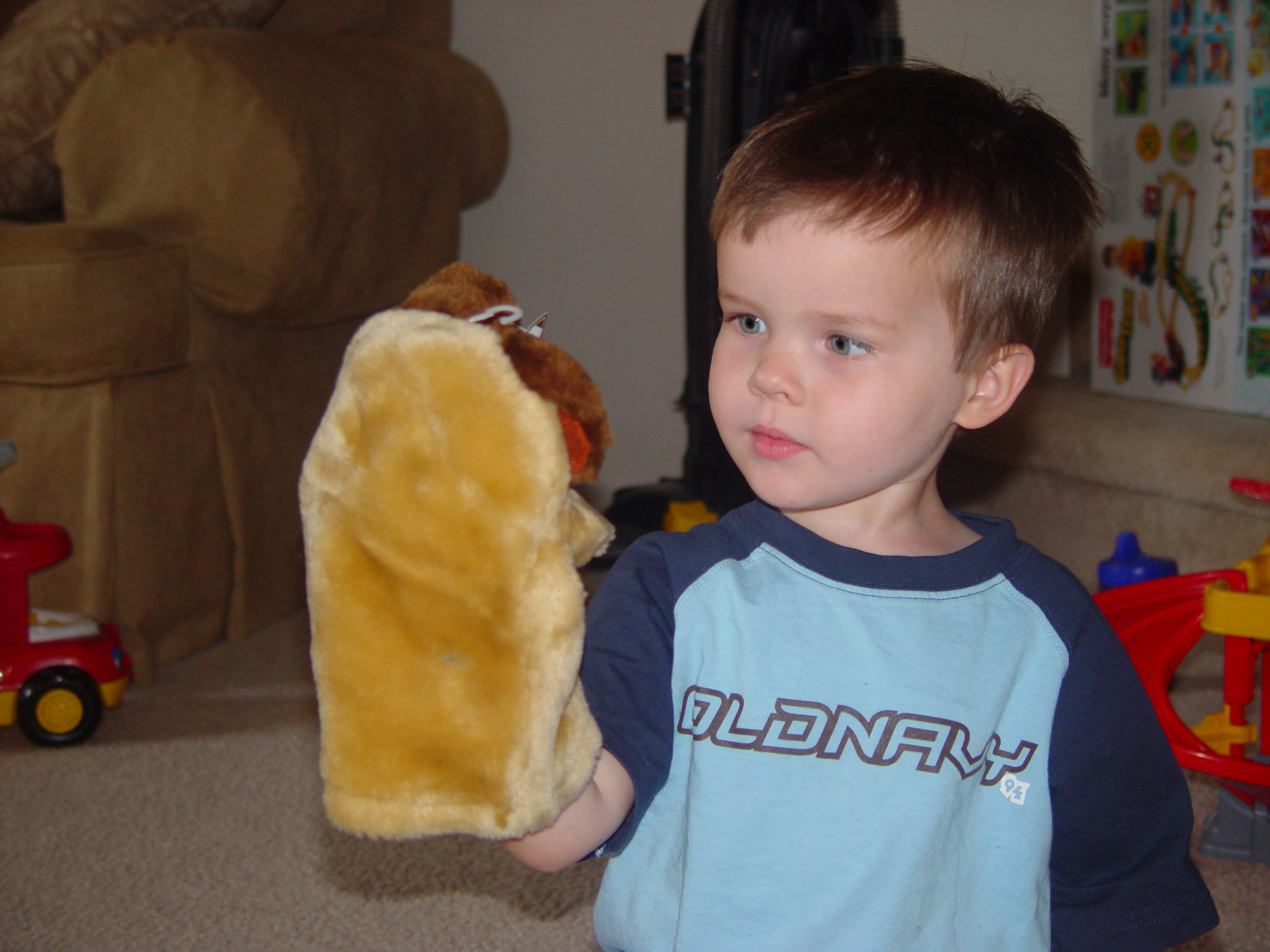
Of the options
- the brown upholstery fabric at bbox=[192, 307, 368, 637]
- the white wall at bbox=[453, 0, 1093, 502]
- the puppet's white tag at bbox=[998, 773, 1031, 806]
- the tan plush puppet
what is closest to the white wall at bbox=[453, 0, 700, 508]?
the white wall at bbox=[453, 0, 1093, 502]

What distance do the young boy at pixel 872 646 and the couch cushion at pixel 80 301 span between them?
33.8 inches

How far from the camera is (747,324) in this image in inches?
25.2

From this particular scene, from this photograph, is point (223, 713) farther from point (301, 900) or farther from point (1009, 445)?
point (1009, 445)

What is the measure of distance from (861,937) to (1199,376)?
1220mm

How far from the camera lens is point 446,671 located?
1.48 ft

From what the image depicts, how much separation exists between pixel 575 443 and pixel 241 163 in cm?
99

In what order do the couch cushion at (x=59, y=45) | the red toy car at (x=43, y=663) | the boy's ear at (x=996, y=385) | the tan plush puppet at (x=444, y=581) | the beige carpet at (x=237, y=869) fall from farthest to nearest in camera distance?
the couch cushion at (x=59, y=45)
the red toy car at (x=43, y=663)
the beige carpet at (x=237, y=869)
the boy's ear at (x=996, y=385)
the tan plush puppet at (x=444, y=581)

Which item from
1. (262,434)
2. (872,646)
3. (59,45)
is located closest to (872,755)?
(872,646)

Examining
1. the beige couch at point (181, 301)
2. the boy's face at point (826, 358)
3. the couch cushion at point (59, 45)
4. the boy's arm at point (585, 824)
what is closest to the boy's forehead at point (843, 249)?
the boy's face at point (826, 358)

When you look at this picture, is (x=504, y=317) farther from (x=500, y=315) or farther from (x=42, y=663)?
(x=42, y=663)

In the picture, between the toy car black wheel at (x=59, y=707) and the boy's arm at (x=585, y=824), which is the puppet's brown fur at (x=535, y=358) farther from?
the toy car black wheel at (x=59, y=707)

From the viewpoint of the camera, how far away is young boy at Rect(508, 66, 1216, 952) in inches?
23.8

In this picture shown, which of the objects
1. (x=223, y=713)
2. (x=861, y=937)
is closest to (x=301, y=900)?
(x=223, y=713)

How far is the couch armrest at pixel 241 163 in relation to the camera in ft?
4.36
